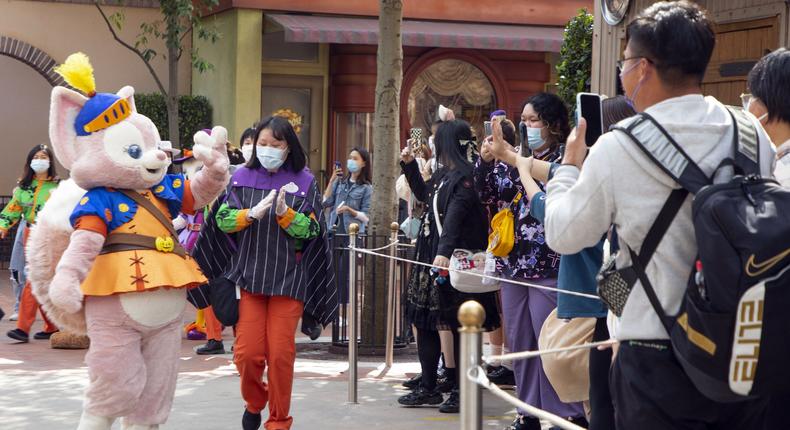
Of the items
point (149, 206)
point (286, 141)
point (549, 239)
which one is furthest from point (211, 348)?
point (549, 239)

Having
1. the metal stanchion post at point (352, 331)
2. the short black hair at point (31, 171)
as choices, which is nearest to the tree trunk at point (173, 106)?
A: the short black hair at point (31, 171)

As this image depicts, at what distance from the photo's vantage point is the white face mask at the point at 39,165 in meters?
12.0

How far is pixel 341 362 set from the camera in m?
10.6

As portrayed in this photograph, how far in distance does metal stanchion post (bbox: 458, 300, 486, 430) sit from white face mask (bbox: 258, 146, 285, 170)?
3909mm

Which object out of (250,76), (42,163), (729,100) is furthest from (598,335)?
(250,76)

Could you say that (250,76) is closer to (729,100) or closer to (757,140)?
(729,100)

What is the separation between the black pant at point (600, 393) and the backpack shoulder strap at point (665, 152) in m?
1.45

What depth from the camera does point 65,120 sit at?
20.7 ft

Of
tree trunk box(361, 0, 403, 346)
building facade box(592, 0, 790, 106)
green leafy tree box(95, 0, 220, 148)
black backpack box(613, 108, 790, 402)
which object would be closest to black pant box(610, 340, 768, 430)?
black backpack box(613, 108, 790, 402)

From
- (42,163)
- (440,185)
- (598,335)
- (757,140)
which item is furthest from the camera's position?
(42,163)

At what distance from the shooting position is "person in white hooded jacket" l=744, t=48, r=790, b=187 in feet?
14.7

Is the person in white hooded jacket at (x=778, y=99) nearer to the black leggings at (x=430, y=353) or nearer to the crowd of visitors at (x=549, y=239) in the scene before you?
the crowd of visitors at (x=549, y=239)

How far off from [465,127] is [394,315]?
8.52 ft

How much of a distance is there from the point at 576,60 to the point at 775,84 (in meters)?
6.96
